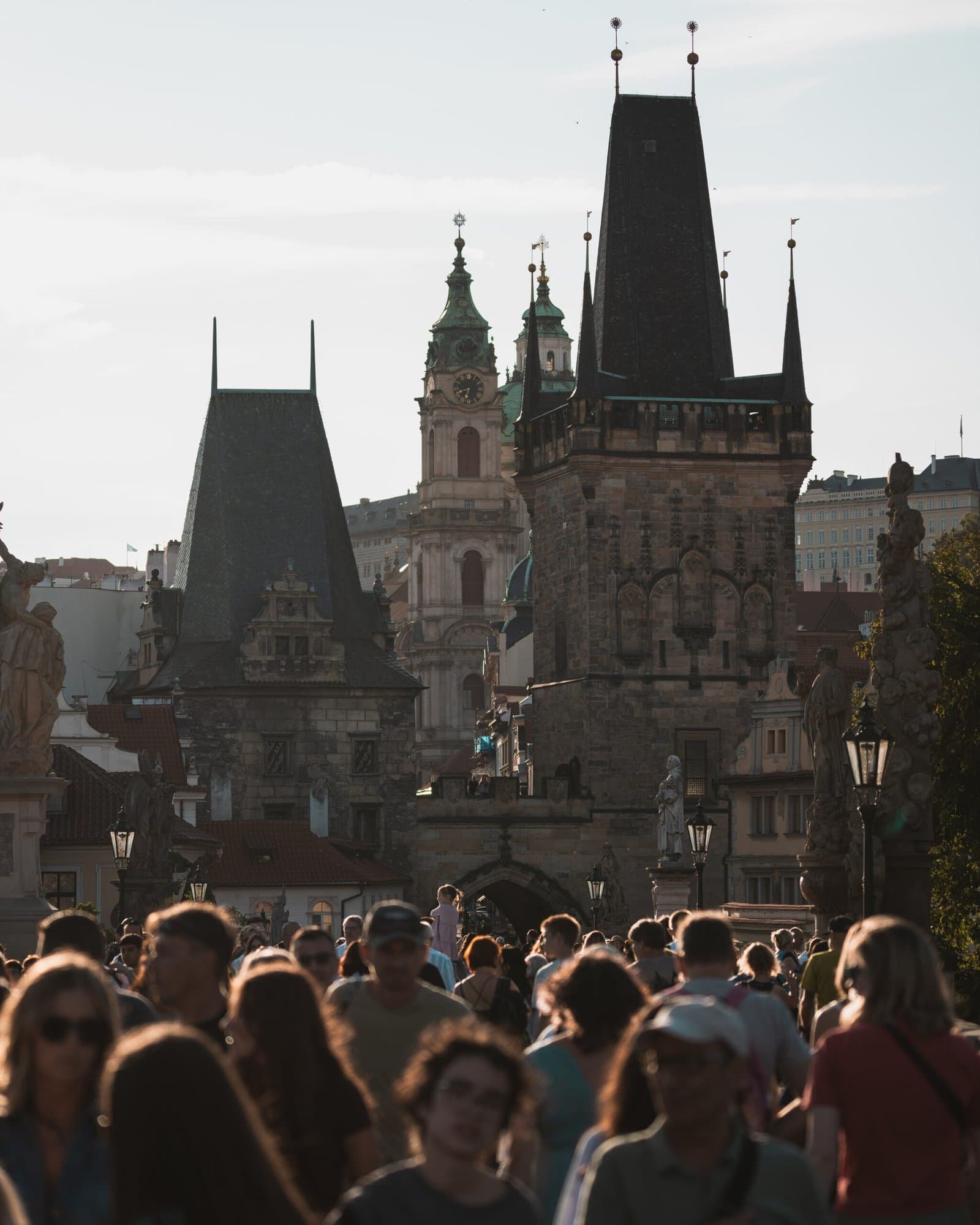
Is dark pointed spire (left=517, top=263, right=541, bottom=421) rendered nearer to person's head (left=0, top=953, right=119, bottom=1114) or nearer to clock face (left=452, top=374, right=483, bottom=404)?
clock face (left=452, top=374, right=483, bottom=404)

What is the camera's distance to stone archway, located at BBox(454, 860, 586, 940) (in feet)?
217

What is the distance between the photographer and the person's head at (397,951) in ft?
26.8

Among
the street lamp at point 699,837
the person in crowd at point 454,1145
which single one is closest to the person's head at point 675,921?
the person in crowd at point 454,1145

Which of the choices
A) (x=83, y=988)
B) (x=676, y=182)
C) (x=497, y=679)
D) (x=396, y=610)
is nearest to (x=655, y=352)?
(x=676, y=182)

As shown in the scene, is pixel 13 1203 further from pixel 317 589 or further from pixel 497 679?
pixel 497 679

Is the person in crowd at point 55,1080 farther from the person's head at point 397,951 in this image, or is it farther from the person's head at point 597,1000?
the person's head at point 397,951

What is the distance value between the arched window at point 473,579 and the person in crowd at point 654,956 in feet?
376

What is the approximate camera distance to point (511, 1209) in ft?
17.6

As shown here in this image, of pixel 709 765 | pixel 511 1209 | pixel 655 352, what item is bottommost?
pixel 511 1209

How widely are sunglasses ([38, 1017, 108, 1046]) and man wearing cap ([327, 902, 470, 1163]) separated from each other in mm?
2112

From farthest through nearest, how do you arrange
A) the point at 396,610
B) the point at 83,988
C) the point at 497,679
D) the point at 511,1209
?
the point at 396,610
the point at 497,679
the point at 83,988
the point at 511,1209

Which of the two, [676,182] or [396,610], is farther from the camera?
[396,610]

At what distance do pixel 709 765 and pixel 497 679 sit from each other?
5199cm

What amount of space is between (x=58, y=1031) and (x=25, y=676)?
35.7 feet
